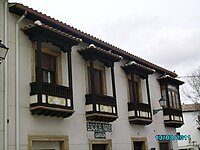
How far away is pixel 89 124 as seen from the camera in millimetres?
14305

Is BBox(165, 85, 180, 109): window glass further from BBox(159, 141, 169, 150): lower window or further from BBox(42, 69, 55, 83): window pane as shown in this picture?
BBox(42, 69, 55, 83): window pane

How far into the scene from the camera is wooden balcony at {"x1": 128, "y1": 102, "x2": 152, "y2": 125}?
56.0 feet

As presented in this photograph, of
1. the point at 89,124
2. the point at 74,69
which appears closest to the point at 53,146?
the point at 89,124

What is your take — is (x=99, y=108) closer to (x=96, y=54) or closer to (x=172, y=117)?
(x=96, y=54)

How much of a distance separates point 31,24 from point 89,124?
186 inches

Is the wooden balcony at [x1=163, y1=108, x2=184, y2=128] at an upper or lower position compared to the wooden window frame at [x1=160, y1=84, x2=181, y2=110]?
lower

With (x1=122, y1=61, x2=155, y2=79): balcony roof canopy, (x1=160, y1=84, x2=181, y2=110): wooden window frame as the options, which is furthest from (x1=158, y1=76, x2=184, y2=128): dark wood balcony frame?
(x1=122, y1=61, x2=155, y2=79): balcony roof canopy

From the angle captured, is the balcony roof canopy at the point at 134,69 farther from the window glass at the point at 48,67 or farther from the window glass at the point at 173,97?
the window glass at the point at 48,67

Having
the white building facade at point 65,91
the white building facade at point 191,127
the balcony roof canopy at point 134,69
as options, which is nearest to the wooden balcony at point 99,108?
the white building facade at point 65,91

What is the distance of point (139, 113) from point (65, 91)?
5.91 m

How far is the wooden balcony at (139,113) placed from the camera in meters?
17.1

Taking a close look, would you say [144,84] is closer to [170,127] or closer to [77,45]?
[170,127]

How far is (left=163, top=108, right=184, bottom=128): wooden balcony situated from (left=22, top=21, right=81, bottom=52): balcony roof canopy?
32.4 ft

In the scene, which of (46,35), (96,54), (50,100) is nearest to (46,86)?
(50,100)
